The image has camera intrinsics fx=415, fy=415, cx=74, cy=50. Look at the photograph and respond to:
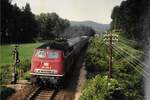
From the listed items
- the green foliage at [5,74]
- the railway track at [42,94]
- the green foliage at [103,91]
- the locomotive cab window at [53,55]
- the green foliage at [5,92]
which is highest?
the locomotive cab window at [53,55]

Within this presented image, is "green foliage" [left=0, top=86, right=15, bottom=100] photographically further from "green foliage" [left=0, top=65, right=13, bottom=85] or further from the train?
"green foliage" [left=0, top=65, right=13, bottom=85]

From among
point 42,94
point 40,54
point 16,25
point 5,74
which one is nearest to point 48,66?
point 40,54

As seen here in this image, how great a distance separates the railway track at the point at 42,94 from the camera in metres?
29.4

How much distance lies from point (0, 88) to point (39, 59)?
4213mm

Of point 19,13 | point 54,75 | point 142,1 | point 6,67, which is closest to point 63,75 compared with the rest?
point 54,75

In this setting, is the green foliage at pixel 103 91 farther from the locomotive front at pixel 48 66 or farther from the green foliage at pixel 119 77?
the locomotive front at pixel 48 66

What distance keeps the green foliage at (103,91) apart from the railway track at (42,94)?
431 cm

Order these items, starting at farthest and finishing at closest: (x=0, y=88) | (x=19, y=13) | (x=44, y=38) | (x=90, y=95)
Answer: (x=44, y=38) → (x=19, y=13) → (x=0, y=88) → (x=90, y=95)

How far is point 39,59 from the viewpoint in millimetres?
32688

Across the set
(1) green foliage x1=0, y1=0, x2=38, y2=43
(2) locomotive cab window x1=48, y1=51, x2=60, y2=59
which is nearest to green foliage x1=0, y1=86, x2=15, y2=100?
(2) locomotive cab window x1=48, y1=51, x2=60, y2=59

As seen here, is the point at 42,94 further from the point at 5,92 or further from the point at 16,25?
the point at 16,25

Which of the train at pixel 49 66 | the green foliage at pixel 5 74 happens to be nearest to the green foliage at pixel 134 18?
the green foliage at pixel 5 74

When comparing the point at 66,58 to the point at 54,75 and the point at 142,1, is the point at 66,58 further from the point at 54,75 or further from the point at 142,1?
the point at 142,1

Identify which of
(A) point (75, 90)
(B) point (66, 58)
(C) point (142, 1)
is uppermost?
(C) point (142, 1)
